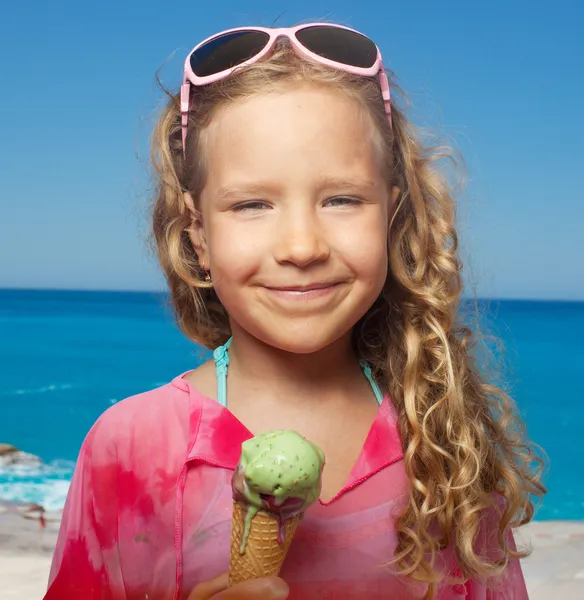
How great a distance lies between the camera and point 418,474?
83.8 inches

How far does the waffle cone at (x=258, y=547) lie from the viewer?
170cm

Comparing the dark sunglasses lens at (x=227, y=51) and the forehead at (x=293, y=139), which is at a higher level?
the dark sunglasses lens at (x=227, y=51)

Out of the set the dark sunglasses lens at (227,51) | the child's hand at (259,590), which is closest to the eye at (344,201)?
the dark sunglasses lens at (227,51)

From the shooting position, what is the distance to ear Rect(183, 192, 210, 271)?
2.20 m

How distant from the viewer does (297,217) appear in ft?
6.18

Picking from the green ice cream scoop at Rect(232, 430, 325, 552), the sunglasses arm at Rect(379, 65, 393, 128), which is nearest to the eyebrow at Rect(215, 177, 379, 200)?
the sunglasses arm at Rect(379, 65, 393, 128)

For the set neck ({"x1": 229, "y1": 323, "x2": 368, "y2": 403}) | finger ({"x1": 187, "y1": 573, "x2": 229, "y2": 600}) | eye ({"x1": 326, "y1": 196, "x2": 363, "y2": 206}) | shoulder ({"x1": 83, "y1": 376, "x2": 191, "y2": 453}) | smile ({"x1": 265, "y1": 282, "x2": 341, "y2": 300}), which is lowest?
finger ({"x1": 187, "y1": 573, "x2": 229, "y2": 600})

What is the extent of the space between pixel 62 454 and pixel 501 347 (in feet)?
36.1

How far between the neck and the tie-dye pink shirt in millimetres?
141

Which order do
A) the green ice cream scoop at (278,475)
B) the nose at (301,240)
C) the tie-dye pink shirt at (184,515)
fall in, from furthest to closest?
the tie-dye pink shirt at (184,515) < the nose at (301,240) < the green ice cream scoop at (278,475)

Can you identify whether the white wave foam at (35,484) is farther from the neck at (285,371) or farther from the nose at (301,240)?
the nose at (301,240)

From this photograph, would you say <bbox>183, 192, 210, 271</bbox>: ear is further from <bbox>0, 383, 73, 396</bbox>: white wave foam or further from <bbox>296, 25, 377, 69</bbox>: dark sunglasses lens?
<bbox>0, 383, 73, 396</bbox>: white wave foam

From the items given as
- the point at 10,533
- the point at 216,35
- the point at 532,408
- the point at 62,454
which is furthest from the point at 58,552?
the point at 532,408

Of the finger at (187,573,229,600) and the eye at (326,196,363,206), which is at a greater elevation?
the eye at (326,196,363,206)
